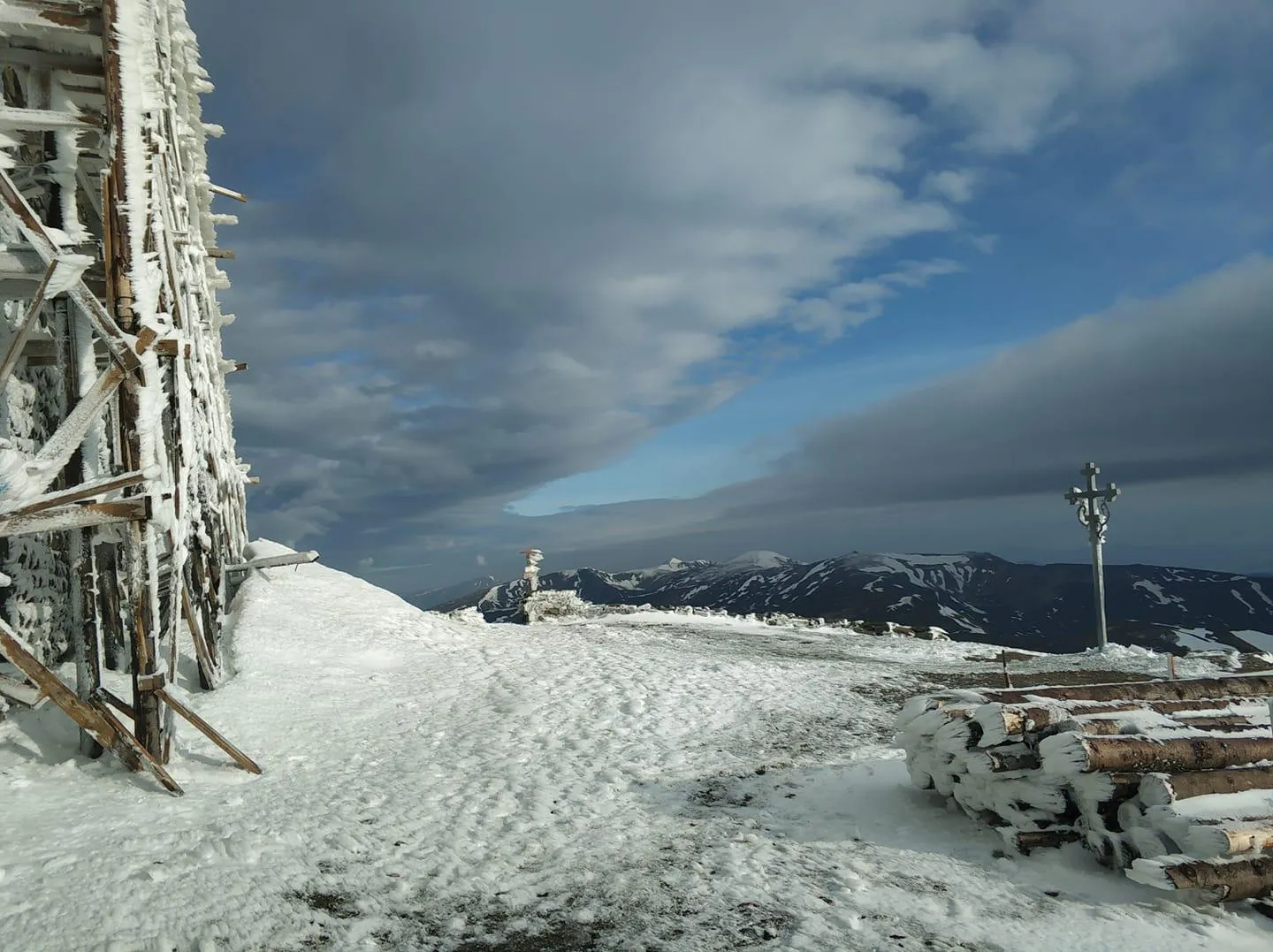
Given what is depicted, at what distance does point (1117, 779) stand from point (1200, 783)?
77cm

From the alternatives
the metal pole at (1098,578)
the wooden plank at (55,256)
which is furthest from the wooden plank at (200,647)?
the metal pole at (1098,578)

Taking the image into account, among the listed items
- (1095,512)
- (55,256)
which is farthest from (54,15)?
(1095,512)

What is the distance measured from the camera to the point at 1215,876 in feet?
18.1

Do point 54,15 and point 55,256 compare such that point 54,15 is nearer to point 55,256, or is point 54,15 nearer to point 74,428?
point 55,256

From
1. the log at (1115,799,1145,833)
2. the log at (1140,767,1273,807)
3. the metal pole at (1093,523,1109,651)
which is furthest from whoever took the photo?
the metal pole at (1093,523,1109,651)

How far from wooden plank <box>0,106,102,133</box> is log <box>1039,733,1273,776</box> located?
38.0 feet

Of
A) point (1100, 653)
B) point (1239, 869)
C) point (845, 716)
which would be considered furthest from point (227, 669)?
point (1100, 653)

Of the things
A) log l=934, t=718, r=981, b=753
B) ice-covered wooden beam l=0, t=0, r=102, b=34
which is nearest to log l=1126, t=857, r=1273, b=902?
log l=934, t=718, r=981, b=753

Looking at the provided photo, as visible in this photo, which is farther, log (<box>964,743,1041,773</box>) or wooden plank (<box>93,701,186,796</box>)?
wooden plank (<box>93,701,186,796</box>)

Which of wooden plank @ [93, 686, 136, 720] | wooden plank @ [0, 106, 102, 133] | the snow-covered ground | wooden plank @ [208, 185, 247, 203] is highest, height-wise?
wooden plank @ [208, 185, 247, 203]

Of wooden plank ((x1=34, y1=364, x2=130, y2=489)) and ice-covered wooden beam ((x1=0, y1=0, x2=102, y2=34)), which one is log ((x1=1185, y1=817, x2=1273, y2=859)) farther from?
ice-covered wooden beam ((x1=0, y1=0, x2=102, y2=34))

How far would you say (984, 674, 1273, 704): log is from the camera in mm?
7785

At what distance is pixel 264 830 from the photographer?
274 inches

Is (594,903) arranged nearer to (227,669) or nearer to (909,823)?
(909,823)
